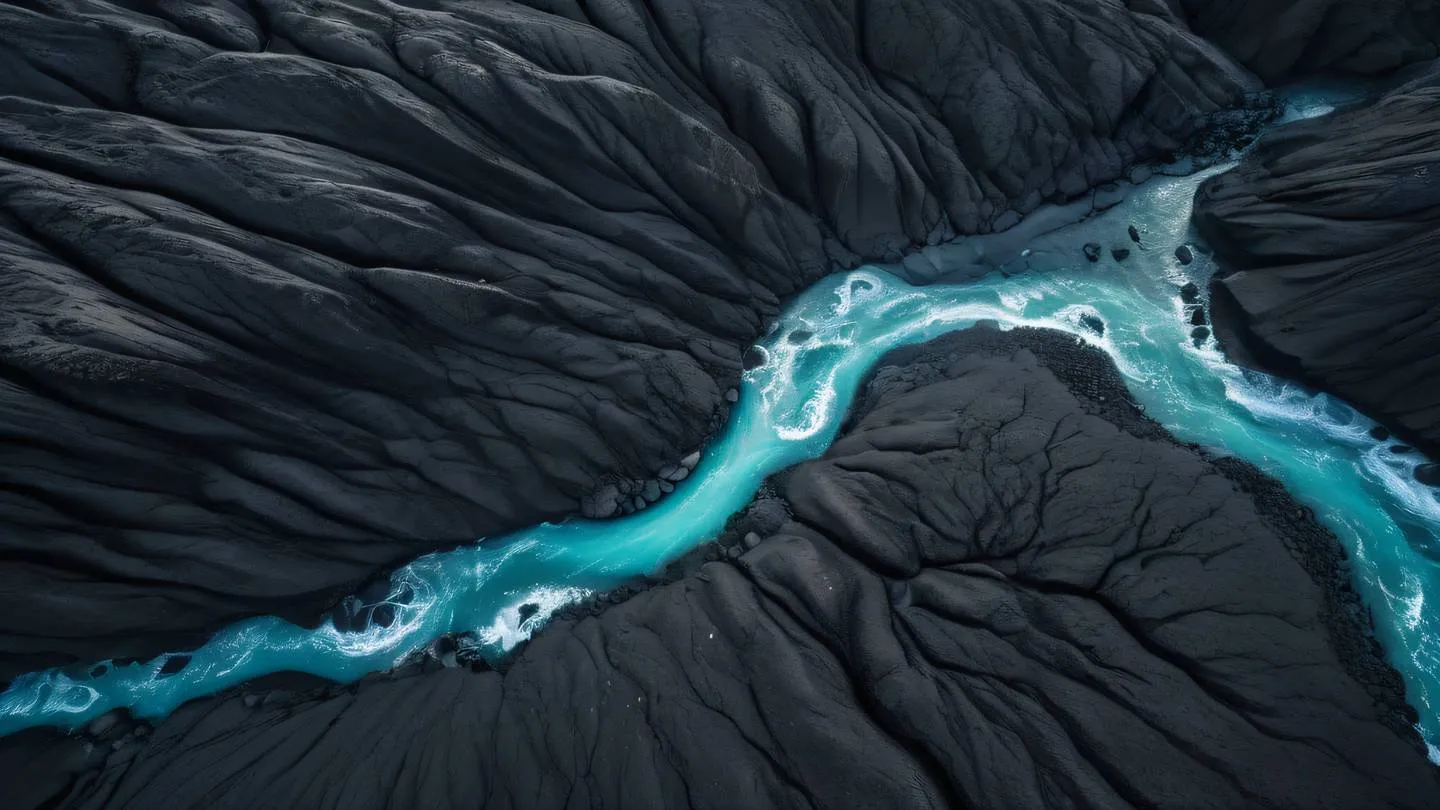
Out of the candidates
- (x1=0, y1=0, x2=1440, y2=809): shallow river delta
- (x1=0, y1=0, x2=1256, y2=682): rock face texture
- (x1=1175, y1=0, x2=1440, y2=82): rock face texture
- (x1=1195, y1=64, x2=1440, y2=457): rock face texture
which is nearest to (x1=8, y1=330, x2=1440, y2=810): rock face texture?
(x1=0, y1=0, x2=1440, y2=809): shallow river delta

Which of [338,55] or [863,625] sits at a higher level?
[338,55]

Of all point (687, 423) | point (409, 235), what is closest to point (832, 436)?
point (687, 423)

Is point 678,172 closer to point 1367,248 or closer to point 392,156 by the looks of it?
point 392,156

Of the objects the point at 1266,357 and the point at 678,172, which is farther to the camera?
the point at 678,172

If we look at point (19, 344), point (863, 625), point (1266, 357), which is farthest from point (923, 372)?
point (19, 344)

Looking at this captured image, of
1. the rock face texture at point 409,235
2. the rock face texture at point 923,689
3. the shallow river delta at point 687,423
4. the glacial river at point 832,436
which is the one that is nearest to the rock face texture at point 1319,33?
the shallow river delta at point 687,423

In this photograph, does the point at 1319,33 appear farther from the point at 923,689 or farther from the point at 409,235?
the point at 409,235

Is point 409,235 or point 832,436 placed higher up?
point 409,235
